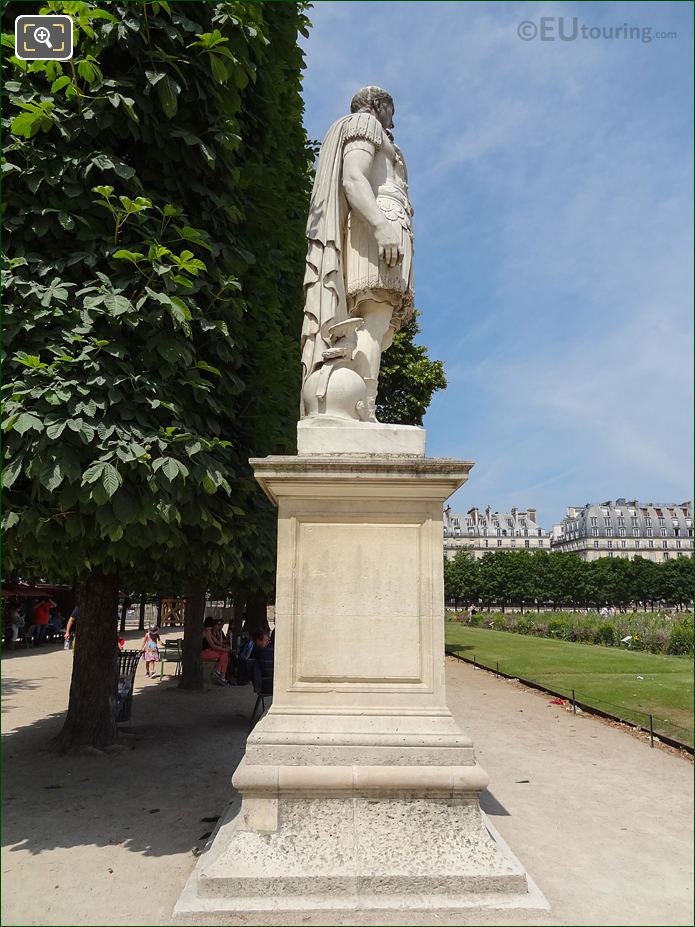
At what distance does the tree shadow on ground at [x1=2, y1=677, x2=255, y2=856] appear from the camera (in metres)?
5.31

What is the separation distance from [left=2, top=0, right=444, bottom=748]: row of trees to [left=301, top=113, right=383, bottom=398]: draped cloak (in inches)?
37.1

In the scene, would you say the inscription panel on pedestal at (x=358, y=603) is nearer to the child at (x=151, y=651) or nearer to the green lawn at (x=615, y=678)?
the green lawn at (x=615, y=678)

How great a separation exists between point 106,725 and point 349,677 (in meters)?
5.37

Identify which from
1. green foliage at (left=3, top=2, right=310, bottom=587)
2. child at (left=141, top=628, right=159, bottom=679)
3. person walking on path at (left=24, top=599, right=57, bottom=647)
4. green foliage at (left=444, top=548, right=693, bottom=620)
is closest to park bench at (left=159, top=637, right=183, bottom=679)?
child at (left=141, top=628, right=159, bottom=679)

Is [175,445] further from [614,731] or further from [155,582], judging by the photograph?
[614,731]

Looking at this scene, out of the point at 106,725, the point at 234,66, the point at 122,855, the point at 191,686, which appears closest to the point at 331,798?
the point at 122,855

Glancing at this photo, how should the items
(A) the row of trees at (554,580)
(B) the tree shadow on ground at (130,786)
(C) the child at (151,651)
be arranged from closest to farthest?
(B) the tree shadow on ground at (130,786) → (C) the child at (151,651) → (A) the row of trees at (554,580)

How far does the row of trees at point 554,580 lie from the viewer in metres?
72.5

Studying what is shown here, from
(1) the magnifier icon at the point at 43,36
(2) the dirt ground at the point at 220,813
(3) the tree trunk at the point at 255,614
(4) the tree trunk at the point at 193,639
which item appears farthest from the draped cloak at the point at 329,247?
(3) the tree trunk at the point at 255,614

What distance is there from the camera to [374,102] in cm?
552

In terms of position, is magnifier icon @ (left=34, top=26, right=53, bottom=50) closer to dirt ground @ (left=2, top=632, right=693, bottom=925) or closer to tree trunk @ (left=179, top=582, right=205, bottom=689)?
dirt ground @ (left=2, top=632, right=693, bottom=925)

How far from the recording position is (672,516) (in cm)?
12519

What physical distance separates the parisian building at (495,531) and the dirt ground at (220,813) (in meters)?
124

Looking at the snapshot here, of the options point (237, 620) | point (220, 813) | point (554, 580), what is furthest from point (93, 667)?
point (554, 580)
